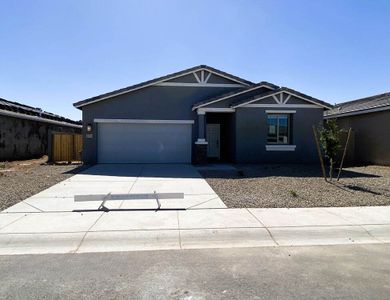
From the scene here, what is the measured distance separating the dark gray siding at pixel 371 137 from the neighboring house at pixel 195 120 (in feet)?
10.7

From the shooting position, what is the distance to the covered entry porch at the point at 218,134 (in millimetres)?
18359

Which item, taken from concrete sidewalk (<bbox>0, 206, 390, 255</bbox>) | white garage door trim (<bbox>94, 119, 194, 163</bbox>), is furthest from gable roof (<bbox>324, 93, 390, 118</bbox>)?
concrete sidewalk (<bbox>0, 206, 390, 255</bbox>)

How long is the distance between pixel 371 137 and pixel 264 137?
634cm

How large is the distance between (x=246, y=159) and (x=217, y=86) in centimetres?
460

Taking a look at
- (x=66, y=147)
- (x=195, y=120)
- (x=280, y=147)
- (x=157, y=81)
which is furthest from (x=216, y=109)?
(x=66, y=147)

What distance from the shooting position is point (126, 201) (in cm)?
884

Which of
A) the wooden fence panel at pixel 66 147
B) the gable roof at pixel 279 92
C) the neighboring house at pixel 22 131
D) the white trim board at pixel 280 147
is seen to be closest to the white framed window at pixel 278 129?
the white trim board at pixel 280 147

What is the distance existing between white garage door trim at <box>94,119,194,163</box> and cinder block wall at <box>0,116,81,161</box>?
626cm

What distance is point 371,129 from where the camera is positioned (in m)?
19.3

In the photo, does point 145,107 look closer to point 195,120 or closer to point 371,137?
point 195,120

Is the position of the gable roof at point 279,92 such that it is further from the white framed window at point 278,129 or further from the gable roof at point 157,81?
the gable roof at point 157,81

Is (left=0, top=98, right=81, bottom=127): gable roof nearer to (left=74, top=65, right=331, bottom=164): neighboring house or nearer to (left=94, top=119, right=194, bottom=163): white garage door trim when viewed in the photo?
(left=74, top=65, right=331, bottom=164): neighboring house

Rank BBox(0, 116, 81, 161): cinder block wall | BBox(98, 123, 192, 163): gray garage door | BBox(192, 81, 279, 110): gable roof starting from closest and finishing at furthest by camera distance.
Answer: BBox(192, 81, 279, 110): gable roof
BBox(98, 123, 192, 163): gray garage door
BBox(0, 116, 81, 161): cinder block wall

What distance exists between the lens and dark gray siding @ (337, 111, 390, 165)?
18.1 metres
